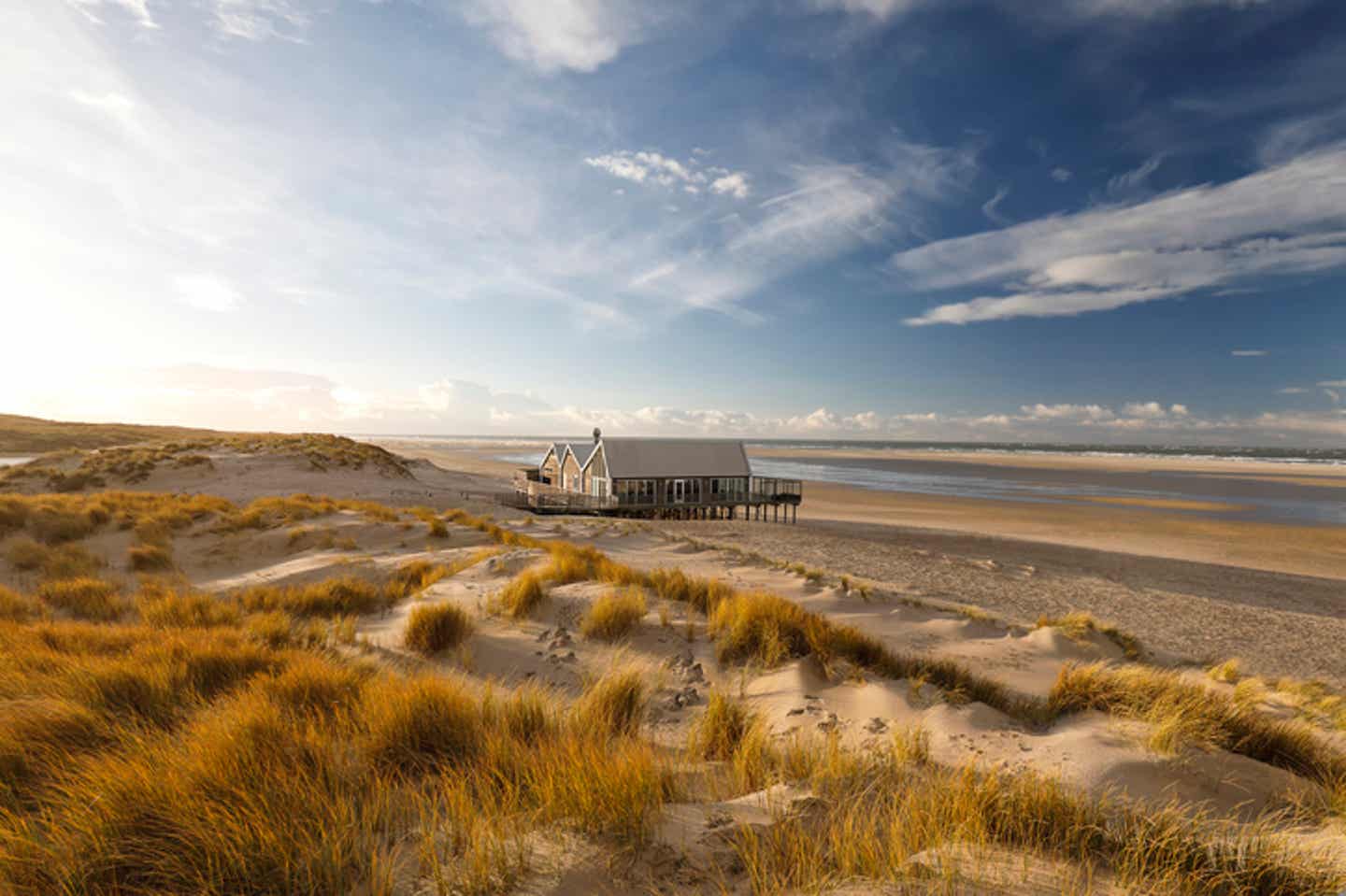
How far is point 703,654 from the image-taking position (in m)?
7.15

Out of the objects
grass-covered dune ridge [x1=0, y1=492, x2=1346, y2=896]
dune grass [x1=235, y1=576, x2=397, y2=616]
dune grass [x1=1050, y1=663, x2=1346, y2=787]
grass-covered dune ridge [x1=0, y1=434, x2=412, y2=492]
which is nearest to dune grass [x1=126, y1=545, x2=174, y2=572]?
dune grass [x1=235, y1=576, x2=397, y2=616]

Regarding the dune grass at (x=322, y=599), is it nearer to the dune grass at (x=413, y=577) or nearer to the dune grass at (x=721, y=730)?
the dune grass at (x=413, y=577)

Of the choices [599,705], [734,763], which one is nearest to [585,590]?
[599,705]

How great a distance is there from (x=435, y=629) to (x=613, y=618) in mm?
2347

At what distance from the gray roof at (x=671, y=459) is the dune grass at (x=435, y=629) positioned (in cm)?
2847

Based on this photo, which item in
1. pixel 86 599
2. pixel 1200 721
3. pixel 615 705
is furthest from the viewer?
pixel 86 599

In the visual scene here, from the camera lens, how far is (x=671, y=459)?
3806 centimetres

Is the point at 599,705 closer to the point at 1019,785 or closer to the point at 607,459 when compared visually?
the point at 1019,785

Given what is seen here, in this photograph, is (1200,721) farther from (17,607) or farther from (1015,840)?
(17,607)

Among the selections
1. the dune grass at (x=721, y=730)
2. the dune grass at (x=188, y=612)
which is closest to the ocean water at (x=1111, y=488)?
the dune grass at (x=188, y=612)

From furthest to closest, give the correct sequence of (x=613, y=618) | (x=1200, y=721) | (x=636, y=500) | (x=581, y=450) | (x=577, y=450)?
(x=577, y=450) < (x=581, y=450) < (x=636, y=500) < (x=613, y=618) < (x=1200, y=721)

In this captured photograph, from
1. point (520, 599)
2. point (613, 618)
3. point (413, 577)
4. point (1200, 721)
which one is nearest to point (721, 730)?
point (613, 618)

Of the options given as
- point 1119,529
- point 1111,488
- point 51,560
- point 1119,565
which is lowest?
point 1119,565

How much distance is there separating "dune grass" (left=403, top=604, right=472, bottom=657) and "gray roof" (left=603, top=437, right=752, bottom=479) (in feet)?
93.4
